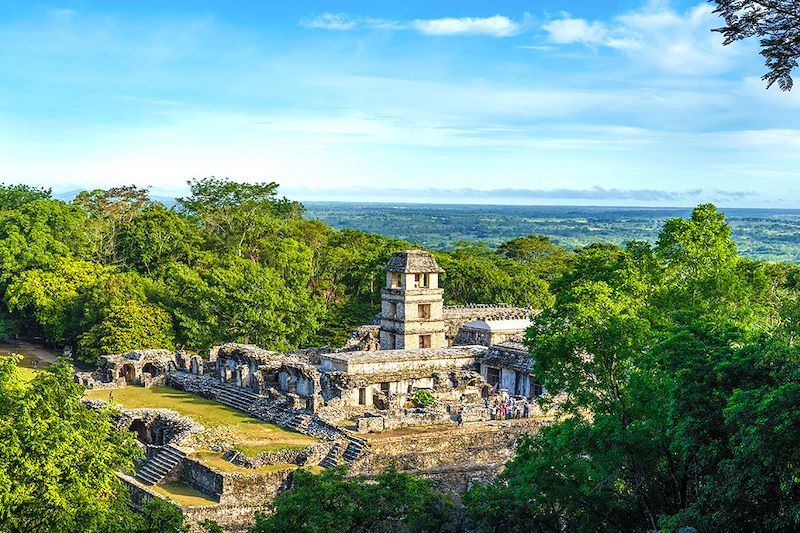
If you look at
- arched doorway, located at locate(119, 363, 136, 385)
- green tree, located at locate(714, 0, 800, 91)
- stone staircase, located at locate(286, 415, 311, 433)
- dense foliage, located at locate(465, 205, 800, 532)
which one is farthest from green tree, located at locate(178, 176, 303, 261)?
green tree, located at locate(714, 0, 800, 91)

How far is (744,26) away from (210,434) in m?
24.4

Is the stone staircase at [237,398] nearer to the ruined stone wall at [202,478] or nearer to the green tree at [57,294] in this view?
the ruined stone wall at [202,478]

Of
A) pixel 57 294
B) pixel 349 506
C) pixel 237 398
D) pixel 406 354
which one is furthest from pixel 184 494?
Answer: pixel 57 294

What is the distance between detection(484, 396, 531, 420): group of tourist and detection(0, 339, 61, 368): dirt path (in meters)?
29.0

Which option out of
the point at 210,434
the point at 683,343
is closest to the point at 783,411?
the point at 683,343

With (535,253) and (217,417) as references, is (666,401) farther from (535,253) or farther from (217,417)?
(535,253)

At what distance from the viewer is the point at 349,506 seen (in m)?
22.1

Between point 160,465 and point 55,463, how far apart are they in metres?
12.8

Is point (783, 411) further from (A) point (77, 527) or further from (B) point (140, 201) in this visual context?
(B) point (140, 201)

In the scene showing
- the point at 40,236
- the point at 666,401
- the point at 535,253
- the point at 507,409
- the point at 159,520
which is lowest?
the point at 507,409

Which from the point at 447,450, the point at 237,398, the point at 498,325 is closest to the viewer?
the point at 447,450

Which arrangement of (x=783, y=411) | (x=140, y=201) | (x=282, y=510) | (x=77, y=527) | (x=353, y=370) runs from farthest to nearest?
(x=140, y=201), (x=353, y=370), (x=282, y=510), (x=77, y=527), (x=783, y=411)

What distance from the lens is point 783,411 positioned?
53.3ft

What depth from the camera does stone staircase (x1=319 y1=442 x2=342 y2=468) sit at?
31.5m
